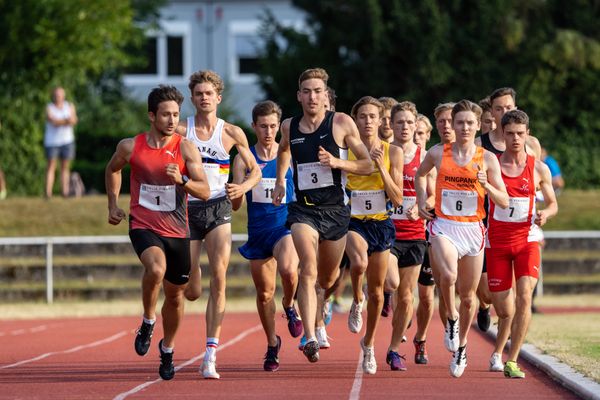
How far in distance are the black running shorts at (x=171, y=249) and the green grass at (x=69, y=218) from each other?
1479 centimetres

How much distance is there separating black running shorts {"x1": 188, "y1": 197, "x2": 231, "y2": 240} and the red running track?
118 centimetres

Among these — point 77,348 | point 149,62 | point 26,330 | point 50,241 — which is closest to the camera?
point 77,348

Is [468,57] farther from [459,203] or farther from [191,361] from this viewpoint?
[459,203]

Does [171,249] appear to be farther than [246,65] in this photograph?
No

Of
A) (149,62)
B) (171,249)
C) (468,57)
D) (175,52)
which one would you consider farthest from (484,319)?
(149,62)

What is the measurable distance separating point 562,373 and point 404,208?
2653mm

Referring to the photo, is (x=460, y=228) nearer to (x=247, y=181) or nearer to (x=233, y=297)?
(x=247, y=181)

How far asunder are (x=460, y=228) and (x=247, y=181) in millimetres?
1772

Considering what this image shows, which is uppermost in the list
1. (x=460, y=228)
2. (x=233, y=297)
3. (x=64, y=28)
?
(x=64, y=28)

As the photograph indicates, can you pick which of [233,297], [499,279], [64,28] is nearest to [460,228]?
[499,279]

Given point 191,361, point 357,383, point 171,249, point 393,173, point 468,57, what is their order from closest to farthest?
point 171,249 < point 357,383 < point 393,173 < point 191,361 < point 468,57

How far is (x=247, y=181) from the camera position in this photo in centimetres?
1269

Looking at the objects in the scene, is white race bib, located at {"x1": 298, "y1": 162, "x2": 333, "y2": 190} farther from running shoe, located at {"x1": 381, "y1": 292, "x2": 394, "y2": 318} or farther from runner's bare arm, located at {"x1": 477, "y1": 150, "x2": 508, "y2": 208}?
running shoe, located at {"x1": 381, "y1": 292, "x2": 394, "y2": 318}

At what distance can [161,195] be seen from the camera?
1206cm
